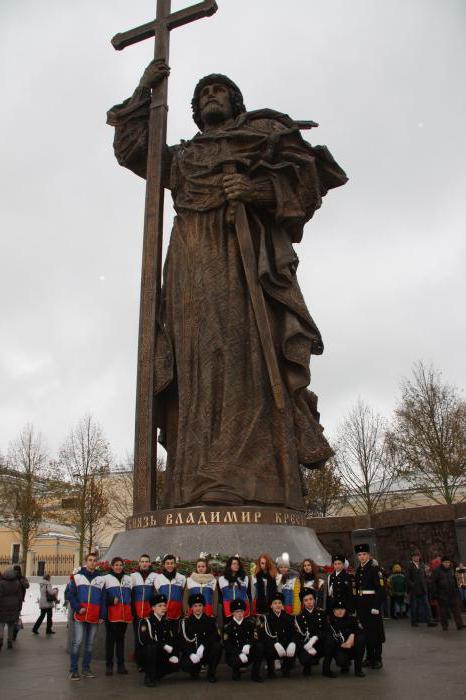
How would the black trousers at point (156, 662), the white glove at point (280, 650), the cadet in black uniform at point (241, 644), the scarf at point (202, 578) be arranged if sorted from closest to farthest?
the black trousers at point (156, 662)
the cadet in black uniform at point (241, 644)
the white glove at point (280, 650)
the scarf at point (202, 578)

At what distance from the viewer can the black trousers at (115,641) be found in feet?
22.7

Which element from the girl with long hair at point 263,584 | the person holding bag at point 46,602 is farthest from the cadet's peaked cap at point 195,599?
the person holding bag at point 46,602

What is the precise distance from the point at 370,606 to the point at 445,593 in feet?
16.9

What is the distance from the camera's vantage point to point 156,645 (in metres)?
6.52

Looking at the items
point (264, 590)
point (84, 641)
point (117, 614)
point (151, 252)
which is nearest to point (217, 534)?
point (264, 590)

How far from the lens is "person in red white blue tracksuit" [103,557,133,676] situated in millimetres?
6951

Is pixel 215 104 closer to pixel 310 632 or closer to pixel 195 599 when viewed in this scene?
pixel 195 599

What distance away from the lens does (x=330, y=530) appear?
2009 centimetres

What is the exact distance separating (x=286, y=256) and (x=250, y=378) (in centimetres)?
201

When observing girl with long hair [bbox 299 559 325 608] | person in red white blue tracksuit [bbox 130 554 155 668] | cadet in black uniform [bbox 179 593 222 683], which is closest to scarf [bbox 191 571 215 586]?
cadet in black uniform [bbox 179 593 222 683]

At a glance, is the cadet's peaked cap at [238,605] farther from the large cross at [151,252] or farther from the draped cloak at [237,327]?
the large cross at [151,252]

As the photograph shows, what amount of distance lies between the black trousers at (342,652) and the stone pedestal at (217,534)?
1588mm

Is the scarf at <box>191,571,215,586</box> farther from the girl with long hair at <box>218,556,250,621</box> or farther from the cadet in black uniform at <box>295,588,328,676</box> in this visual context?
the cadet in black uniform at <box>295,588,328,676</box>

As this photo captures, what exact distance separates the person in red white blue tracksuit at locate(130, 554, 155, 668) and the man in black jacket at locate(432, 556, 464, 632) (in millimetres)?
6409
